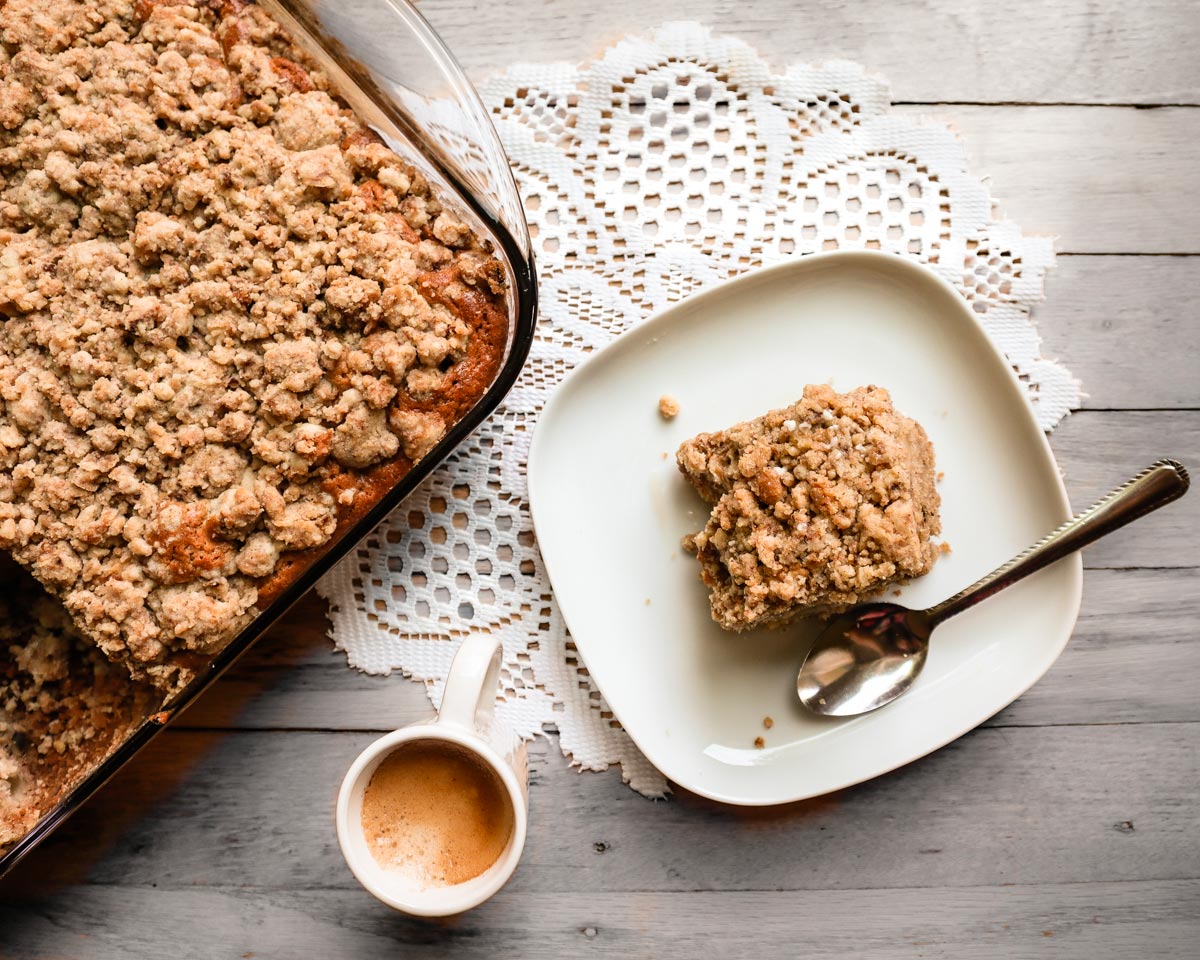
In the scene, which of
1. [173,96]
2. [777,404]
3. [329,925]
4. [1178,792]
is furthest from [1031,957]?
[173,96]

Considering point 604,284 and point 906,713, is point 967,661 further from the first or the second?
point 604,284

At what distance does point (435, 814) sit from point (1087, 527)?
1177 mm

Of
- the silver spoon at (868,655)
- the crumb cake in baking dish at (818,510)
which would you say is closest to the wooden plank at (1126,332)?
the silver spoon at (868,655)

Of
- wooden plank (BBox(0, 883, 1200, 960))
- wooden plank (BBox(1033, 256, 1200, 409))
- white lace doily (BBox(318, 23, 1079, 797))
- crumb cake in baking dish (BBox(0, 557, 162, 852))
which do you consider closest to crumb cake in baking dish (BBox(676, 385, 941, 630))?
white lace doily (BBox(318, 23, 1079, 797))

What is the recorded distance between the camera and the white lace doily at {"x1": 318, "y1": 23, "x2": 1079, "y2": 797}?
1.49 meters

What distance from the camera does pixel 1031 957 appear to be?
5.11ft

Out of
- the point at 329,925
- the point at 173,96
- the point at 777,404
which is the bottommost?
the point at 329,925

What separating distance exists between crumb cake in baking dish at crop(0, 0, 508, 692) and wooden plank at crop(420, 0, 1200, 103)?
1.66ft

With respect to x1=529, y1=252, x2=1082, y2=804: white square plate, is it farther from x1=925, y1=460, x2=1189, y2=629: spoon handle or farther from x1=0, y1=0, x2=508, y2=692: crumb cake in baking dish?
x1=0, y1=0, x2=508, y2=692: crumb cake in baking dish

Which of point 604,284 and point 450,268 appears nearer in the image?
point 450,268

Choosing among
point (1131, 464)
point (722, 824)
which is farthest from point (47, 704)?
point (1131, 464)

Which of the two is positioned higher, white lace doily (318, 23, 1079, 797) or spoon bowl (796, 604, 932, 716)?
white lace doily (318, 23, 1079, 797)

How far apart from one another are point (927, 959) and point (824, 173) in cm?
149

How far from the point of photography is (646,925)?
5.08ft
